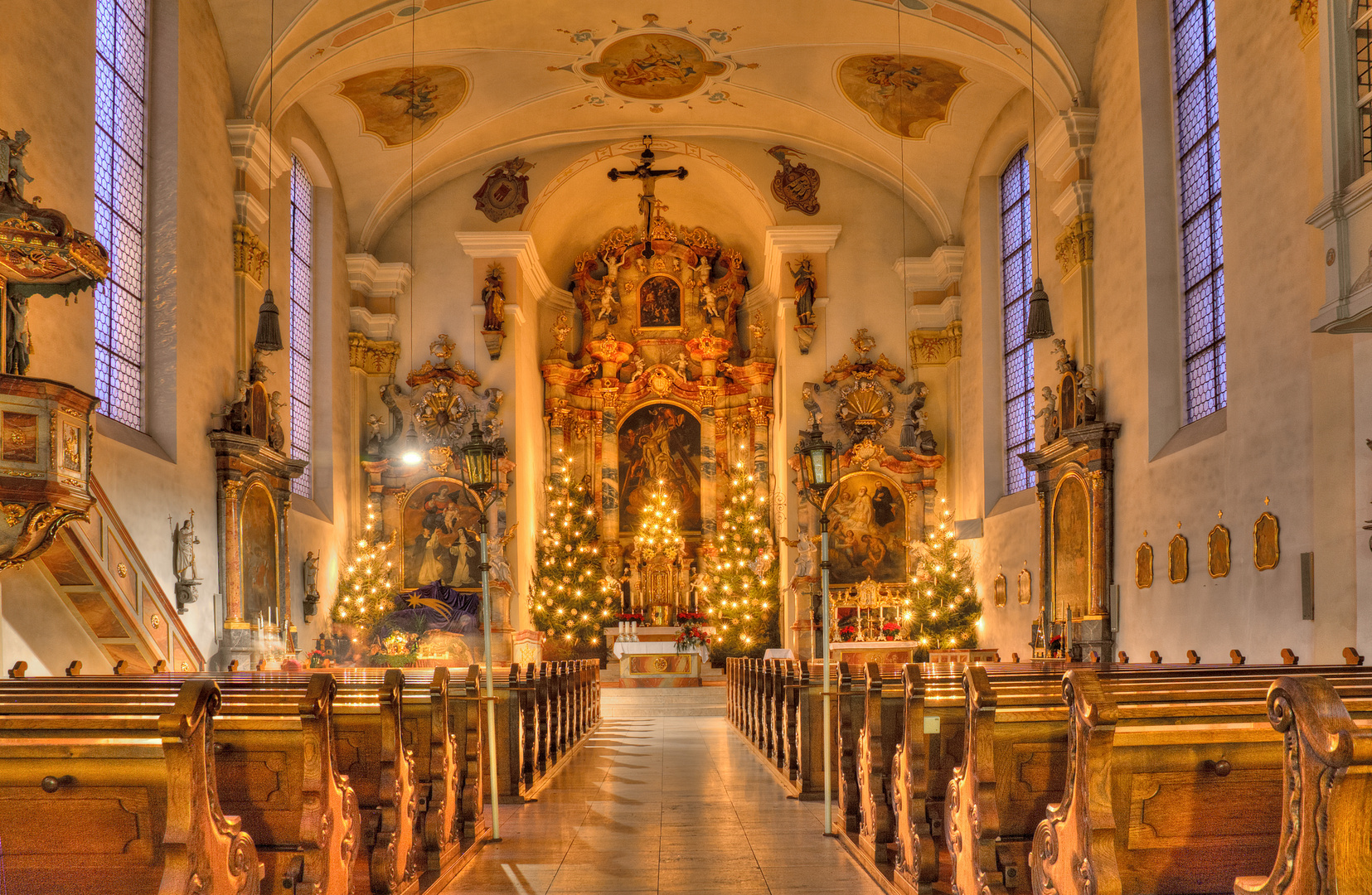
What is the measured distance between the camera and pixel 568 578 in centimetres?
2436

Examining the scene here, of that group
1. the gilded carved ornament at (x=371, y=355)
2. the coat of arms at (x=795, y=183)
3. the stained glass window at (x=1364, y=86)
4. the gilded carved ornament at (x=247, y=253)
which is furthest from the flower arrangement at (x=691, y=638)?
the stained glass window at (x=1364, y=86)

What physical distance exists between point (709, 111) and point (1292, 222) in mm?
13438

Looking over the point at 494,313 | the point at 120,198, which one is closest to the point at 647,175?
the point at 494,313

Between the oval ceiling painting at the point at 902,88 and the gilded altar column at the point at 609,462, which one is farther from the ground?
the oval ceiling painting at the point at 902,88

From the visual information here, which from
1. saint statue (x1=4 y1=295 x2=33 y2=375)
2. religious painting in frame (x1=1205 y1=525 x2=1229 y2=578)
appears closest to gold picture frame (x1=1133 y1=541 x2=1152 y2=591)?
religious painting in frame (x1=1205 y1=525 x2=1229 y2=578)

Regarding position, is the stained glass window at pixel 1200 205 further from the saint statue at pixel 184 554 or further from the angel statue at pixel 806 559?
the saint statue at pixel 184 554

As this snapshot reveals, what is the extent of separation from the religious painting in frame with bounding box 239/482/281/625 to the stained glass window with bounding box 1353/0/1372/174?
13185 mm

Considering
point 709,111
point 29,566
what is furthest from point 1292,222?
point 709,111

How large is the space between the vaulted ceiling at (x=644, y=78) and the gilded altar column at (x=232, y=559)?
537 cm

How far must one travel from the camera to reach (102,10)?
44.8 ft

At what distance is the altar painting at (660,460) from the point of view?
87.9ft

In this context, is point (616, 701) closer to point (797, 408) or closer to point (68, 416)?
point (797, 408)

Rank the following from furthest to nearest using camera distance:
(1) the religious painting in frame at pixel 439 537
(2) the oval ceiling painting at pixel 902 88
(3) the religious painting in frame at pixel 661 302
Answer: (3) the religious painting in frame at pixel 661 302 < (1) the religious painting in frame at pixel 439 537 < (2) the oval ceiling painting at pixel 902 88

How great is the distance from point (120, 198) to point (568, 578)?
12331mm
